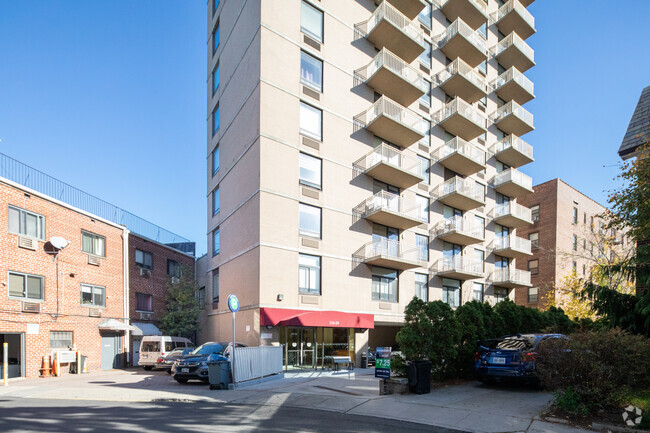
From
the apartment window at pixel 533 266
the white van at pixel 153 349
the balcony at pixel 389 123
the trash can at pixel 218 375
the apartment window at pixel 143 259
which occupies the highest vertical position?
the balcony at pixel 389 123

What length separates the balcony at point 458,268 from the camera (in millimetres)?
26891

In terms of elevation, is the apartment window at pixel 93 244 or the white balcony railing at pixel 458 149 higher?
the white balcony railing at pixel 458 149

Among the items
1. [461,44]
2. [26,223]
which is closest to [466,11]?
[461,44]

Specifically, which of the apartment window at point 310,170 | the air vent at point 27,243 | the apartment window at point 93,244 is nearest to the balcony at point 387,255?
the apartment window at point 310,170

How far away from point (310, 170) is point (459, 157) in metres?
11.3

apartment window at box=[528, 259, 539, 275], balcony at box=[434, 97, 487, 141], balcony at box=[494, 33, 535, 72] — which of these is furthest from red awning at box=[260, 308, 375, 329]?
balcony at box=[494, 33, 535, 72]

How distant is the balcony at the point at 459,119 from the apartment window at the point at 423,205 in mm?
5437

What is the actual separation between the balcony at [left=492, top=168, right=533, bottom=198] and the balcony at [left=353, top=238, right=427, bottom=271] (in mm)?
11499

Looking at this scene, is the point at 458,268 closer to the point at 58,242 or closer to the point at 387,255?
the point at 387,255

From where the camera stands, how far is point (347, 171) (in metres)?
22.9

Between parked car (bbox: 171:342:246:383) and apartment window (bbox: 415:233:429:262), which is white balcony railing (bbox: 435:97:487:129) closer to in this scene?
apartment window (bbox: 415:233:429:262)

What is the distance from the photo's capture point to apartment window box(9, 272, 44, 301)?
18859 millimetres

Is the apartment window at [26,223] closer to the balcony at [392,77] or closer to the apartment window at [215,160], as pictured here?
the apartment window at [215,160]

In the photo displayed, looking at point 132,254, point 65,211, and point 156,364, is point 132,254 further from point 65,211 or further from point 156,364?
point 156,364
